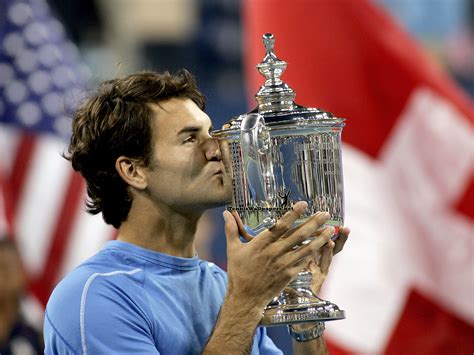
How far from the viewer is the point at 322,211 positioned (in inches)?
110

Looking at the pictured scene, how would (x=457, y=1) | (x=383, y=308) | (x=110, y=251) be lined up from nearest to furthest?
(x=110, y=251) < (x=383, y=308) < (x=457, y=1)

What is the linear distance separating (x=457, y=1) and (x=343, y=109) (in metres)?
8.74

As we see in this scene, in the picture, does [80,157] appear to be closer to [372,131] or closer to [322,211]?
[322,211]

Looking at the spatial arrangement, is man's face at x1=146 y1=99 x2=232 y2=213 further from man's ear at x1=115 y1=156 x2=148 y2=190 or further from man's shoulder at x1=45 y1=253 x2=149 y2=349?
man's shoulder at x1=45 y1=253 x2=149 y2=349

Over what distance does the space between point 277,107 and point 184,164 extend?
0.27 metres

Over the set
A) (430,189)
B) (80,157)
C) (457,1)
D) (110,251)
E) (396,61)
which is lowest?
(110,251)

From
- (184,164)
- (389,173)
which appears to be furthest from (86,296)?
(389,173)

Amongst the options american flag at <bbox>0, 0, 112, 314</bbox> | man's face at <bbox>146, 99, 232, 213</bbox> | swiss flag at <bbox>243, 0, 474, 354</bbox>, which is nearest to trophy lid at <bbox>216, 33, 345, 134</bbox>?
man's face at <bbox>146, 99, 232, 213</bbox>

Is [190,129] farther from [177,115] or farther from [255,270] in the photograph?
[255,270]

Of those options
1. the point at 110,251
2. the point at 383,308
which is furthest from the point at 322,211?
the point at 383,308

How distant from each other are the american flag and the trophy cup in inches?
114

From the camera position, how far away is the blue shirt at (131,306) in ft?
9.01

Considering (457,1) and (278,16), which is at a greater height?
(457,1)

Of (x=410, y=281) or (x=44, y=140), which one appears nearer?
(x=410, y=281)
